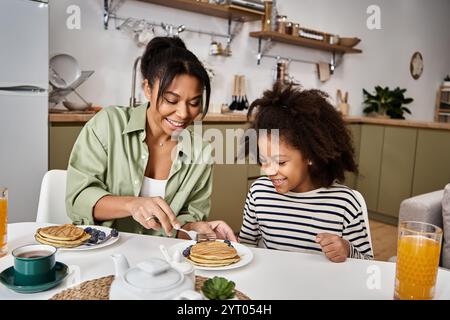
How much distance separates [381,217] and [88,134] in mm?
3494

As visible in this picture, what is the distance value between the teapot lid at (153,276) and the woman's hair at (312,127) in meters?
0.78

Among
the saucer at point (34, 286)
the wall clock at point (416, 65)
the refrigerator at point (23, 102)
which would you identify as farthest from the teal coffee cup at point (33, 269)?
the wall clock at point (416, 65)

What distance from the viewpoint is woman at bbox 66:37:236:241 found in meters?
1.40

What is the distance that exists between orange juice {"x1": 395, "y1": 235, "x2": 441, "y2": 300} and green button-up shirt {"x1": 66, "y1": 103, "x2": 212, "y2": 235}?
30.9 inches

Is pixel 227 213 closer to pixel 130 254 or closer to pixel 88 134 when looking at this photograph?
pixel 88 134

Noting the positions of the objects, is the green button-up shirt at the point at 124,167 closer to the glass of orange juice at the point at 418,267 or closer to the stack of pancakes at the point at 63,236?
the stack of pancakes at the point at 63,236

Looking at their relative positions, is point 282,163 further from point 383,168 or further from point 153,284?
point 383,168

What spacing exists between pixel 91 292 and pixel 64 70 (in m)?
2.39

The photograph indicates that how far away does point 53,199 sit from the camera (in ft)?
4.98

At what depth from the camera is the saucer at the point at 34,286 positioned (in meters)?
0.83

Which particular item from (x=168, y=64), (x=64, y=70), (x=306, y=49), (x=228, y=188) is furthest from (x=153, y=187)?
(x=306, y=49)

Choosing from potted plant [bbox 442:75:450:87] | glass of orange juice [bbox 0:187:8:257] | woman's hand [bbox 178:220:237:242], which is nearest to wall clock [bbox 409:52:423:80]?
potted plant [bbox 442:75:450:87]

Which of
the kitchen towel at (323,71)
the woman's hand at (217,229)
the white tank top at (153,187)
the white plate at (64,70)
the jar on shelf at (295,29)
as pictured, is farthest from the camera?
the kitchen towel at (323,71)

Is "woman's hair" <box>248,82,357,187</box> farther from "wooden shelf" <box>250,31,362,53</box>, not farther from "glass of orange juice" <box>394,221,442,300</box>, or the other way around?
"wooden shelf" <box>250,31,362,53</box>
